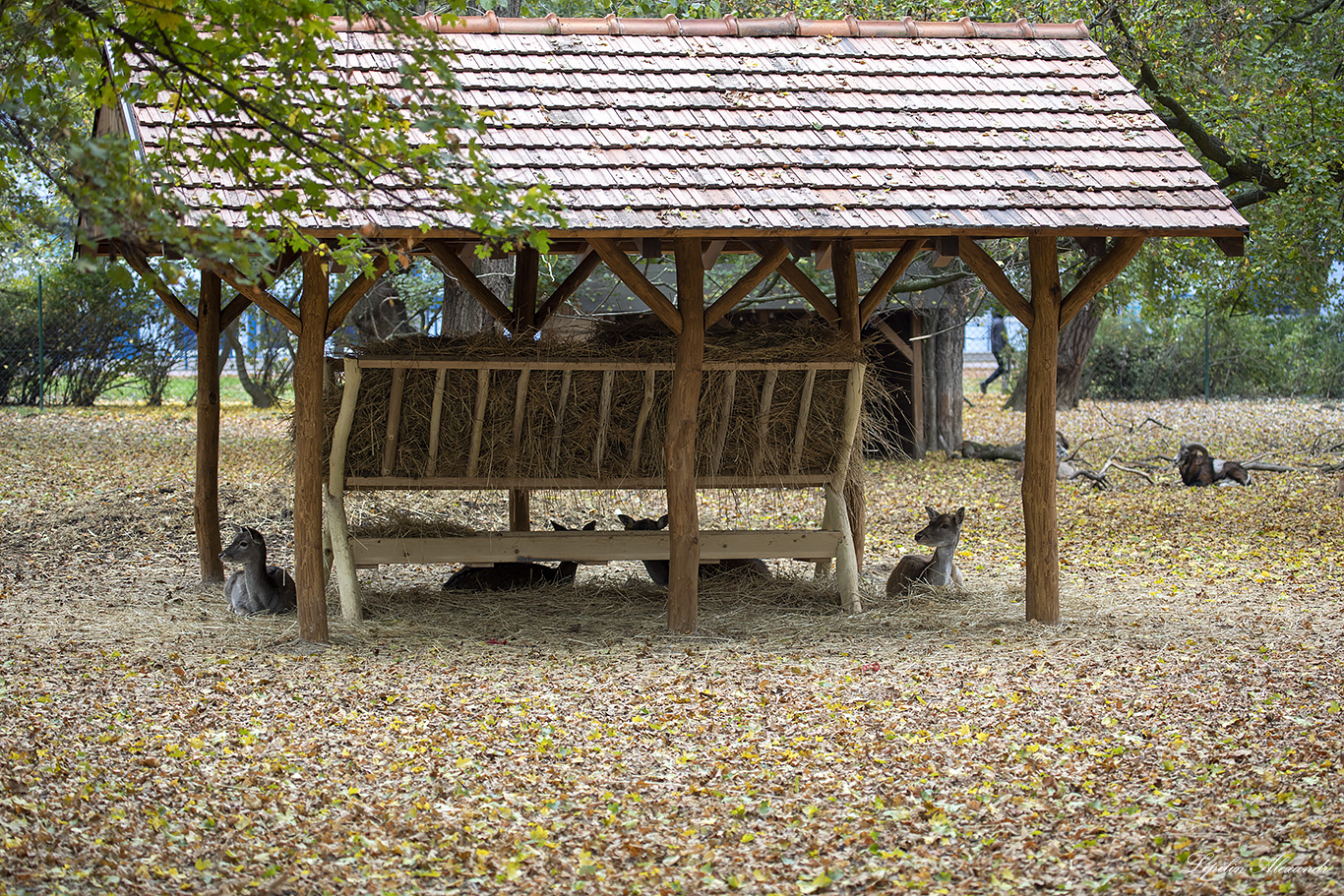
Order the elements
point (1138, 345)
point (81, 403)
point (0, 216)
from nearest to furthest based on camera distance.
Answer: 1. point (0, 216)
2. point (81, 403)
3. point (1138, 345)

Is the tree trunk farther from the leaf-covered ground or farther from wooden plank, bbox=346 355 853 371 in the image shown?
wooden plank, bbox=346 355 853 371

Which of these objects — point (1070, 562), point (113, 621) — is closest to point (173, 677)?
point (113, 621)

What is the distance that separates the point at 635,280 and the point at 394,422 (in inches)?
75.0

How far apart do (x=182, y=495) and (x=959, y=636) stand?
8920 mm

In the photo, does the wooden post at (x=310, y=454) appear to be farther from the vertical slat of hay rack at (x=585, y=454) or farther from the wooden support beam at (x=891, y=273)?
the wooden support beam at (x=891, y=273)

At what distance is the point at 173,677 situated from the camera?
6.46 meters

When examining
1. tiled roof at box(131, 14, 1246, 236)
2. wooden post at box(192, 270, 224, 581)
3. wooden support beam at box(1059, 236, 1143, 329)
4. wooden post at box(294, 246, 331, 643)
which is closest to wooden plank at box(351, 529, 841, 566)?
wooden post at box(294, 246, 331, 643)

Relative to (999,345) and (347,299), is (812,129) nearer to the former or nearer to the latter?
(347,299)

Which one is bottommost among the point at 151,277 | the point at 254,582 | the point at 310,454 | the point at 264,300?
the point at 254,582

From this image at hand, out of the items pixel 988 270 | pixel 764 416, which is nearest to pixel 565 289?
pixel 764 416

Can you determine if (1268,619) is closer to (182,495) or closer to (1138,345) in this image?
(182,495)

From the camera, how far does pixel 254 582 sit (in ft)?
27.4

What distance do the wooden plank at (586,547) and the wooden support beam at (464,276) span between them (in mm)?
1773

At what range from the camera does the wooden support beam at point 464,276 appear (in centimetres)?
782
